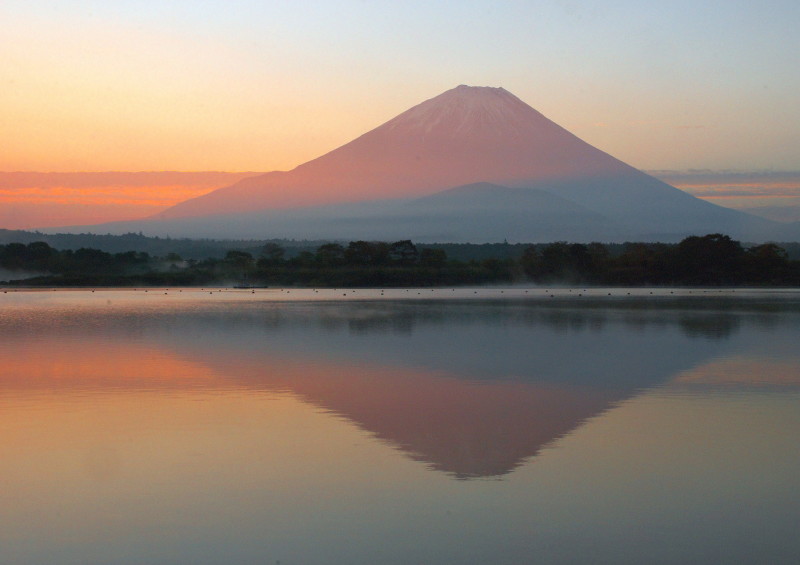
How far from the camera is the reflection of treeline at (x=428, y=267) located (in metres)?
116

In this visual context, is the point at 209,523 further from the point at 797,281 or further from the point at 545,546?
the point at 797,281

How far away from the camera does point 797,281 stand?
4535 inches

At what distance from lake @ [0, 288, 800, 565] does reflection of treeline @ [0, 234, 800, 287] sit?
92598 millimetres

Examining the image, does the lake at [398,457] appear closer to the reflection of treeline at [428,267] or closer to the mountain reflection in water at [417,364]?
the mountain reflection in water at [417,364]

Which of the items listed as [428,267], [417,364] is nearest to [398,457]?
[417,364]

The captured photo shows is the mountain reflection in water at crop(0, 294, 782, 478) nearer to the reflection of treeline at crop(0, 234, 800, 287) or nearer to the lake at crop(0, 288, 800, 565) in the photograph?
the lake at crop(0, 288, 800, 565)

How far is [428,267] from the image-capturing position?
437ft

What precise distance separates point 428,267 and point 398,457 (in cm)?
12028

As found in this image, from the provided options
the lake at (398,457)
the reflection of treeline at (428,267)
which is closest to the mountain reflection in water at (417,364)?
the lake at (398,457)

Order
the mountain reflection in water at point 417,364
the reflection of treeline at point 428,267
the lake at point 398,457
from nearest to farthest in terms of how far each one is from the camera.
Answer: the lake at point 398,457 < the mountain reflection in water at point 417,364 < the reflection of treeline at point 428,267

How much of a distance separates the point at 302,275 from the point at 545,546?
124 metres

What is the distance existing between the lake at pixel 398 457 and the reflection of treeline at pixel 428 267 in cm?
9260

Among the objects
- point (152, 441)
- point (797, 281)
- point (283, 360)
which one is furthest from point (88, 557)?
point (797, 281)

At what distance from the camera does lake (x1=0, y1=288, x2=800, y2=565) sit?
30.6 feet
